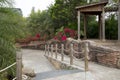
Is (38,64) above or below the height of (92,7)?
below

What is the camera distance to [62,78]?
21.5 feet

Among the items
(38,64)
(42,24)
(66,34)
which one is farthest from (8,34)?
(42,24)

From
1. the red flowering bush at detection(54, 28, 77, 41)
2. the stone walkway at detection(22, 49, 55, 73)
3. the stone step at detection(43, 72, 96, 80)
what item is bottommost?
the stone walkway at detection(22, 49, 55, 73)

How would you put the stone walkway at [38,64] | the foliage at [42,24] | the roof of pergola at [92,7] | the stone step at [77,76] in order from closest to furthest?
the stone step at [77,76], the stone walkway at [38,64], the roof of pergola at [92,7], the foliage at [42,24]

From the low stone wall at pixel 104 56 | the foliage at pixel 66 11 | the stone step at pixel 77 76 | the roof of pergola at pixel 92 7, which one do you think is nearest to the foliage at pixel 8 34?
the stone step at pixel 77 76


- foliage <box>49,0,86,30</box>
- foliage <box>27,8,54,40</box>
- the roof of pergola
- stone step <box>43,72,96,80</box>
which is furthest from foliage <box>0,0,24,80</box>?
foliage <box>27,8,54,40</box>

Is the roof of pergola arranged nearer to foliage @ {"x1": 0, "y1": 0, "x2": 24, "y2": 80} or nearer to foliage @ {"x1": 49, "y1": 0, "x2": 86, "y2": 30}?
foliage @ {"x1": 49, "y1": 0, "x2": 86, "y2": 30}

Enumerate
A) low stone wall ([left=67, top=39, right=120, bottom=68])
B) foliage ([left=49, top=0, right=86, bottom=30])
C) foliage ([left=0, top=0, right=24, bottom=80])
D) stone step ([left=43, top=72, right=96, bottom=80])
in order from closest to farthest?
foliage ([left=0, top=0, right=24, bottom=80])
stone step ([left=43, top=72, right=96, bottom=80])
low stone wall ([left=67, top=39, right=120, bottom=68])
foliage ([left=49, top=0, right=86, bottom=30])

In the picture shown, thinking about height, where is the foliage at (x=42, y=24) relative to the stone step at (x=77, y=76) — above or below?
above

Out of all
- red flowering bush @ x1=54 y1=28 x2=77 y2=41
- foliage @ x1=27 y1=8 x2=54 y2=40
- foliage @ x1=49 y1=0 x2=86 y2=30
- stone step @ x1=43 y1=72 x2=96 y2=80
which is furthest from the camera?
foliage @ x1=27 y1=8 x2=54 y2=40

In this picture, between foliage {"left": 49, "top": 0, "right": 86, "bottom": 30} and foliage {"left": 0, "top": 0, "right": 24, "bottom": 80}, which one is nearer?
foliage {"left": 0, "top": 0, "right": 24, "bottom": 80}

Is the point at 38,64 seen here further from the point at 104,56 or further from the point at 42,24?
the point at 42,24

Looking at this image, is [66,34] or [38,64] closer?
[38,64]

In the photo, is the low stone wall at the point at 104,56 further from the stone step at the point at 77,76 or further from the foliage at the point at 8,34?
the foliage at the point at 8,34
